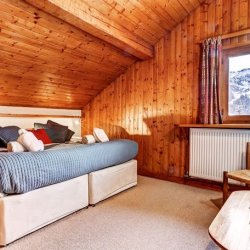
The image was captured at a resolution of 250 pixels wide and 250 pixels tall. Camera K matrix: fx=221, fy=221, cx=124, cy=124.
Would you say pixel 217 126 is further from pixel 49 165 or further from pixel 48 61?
pixel 48 61

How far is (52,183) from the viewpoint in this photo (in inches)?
77.2

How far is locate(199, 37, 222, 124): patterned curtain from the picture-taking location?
9.64ft

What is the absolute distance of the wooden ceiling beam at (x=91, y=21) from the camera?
205cm

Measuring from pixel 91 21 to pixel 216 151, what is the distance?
218 centimetres

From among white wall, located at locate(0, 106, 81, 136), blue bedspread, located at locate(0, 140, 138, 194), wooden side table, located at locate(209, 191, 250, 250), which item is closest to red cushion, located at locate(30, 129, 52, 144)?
white wall, located at locate(0, 106, 81, 136)

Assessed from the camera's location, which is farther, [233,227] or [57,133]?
[57,133]

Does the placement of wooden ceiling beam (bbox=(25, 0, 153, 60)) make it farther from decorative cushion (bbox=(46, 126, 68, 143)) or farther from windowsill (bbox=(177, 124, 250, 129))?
decorative cushion (bbox=(46, 126, 68, 143))

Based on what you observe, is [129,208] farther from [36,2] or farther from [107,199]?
[36,2]

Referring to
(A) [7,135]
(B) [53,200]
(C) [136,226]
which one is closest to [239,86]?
(C) [136,226]

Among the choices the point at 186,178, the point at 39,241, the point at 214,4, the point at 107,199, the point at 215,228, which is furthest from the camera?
the point at 186,178

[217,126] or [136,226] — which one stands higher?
[217,126]

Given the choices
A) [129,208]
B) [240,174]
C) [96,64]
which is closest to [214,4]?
[96,64]

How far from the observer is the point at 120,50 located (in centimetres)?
334

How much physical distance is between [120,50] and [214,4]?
1434 millimetres
